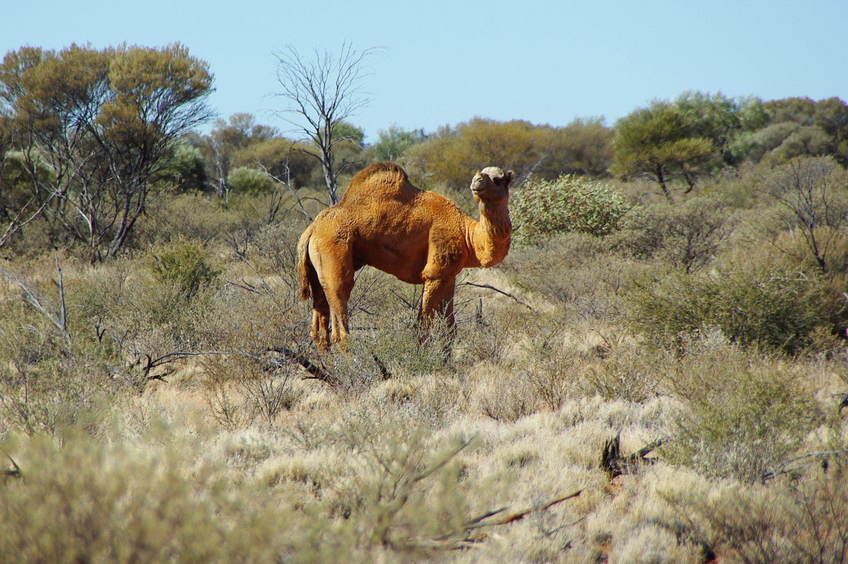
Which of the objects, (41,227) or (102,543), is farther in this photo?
(41,227)

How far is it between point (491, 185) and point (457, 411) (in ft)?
6.59

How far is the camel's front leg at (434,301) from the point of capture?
7098mm

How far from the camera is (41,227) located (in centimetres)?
1959

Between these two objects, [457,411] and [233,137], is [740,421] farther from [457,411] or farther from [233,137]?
[233,137]

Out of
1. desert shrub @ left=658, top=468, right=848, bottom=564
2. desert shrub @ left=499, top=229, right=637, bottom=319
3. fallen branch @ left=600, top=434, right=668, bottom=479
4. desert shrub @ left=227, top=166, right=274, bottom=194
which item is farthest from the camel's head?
desert shrub @ left=227, top=166, right=274, bottom=194

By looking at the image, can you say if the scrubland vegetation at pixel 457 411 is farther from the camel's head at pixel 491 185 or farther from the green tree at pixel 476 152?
the green tree at pixel 476 152

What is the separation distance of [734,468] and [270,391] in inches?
145

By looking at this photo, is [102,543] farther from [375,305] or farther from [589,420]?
[375,305]

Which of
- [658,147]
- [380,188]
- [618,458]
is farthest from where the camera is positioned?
[658,147]

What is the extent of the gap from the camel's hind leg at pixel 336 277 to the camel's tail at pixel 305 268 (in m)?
0.27

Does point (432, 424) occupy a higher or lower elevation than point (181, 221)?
lower

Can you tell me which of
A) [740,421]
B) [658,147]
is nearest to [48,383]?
[740,421]

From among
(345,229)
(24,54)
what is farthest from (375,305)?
(24,54)

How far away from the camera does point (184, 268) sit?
37.5 ft
